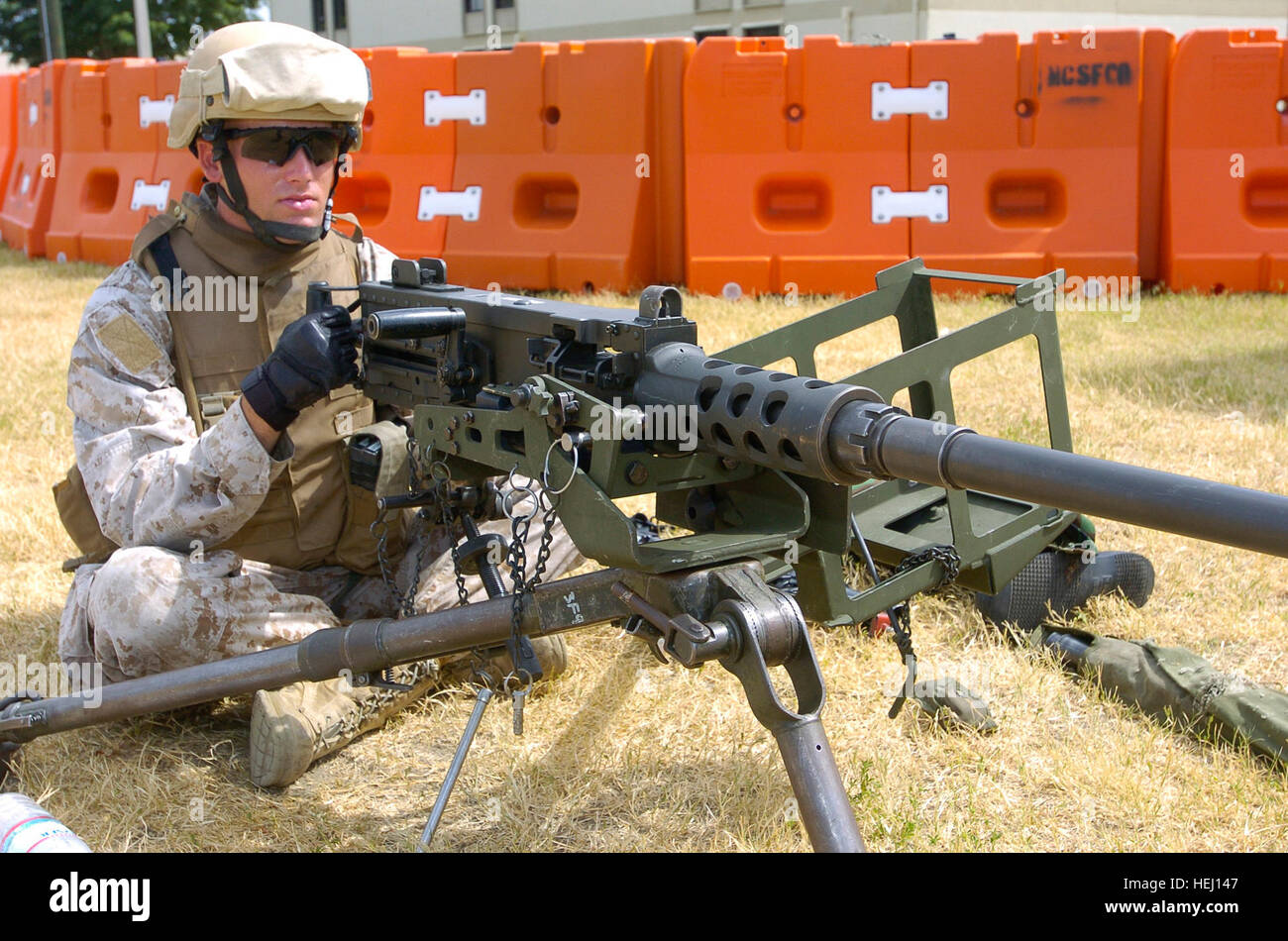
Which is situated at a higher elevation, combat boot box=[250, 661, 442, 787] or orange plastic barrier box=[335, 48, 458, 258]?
orange plastic barrier box=[335, 48, 458, 258]

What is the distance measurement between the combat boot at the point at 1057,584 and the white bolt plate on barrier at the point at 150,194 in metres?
8.27

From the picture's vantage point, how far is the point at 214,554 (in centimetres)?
341

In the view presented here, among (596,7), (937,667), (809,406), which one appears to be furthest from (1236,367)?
(596,7)

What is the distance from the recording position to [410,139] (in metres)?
8.98

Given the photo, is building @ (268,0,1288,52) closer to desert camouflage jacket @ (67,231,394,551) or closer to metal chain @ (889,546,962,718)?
metal chain @ (889,546,962,718)

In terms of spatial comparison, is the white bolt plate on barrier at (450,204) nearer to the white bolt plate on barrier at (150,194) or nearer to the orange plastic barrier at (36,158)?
the white bolt plate on barrier at (150,194)

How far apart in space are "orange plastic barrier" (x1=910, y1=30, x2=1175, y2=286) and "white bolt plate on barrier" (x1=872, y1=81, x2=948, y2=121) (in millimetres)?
40

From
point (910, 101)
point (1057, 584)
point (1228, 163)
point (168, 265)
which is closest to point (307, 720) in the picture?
point (168, 265)

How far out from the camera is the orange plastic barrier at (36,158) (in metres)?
11.4

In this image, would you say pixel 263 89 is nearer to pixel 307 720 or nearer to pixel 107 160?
pixel 307 720

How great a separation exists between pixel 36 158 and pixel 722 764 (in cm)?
1133

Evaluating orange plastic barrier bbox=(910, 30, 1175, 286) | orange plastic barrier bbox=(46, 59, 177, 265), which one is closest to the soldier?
orange plastic barrier bbox=(910, 30, 1175, 286)

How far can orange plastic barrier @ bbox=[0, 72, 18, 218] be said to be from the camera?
42.7ft
